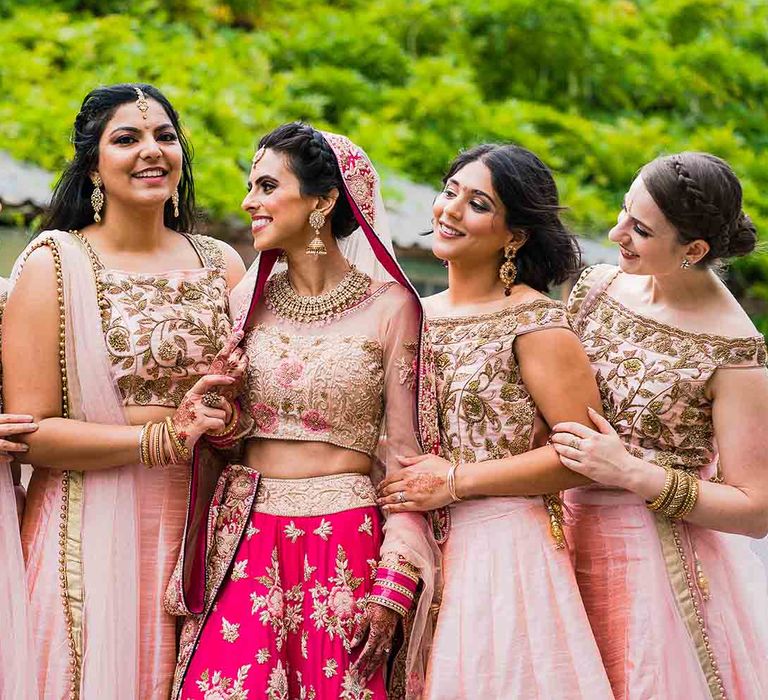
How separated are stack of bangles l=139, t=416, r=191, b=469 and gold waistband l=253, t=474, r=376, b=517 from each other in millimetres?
260

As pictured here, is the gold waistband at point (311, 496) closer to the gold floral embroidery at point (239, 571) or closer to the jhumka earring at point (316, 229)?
the gold floral embroidery at point (239, 571)

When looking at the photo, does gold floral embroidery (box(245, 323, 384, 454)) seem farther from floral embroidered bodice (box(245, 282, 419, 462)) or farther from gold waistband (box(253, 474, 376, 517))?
gold waistband (box(253, 474, 376, 517))

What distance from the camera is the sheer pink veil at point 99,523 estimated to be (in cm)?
354

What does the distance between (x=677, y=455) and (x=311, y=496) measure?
1.13 m

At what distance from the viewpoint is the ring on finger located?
3514mm

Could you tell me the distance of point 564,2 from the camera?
495 inches

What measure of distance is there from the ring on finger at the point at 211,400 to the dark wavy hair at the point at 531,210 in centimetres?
101

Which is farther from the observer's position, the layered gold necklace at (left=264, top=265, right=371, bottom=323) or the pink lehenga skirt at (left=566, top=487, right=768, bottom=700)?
the layered gold necklace at (left=264, top=265, right=371, bottom=323)

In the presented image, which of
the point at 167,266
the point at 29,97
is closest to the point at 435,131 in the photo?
the point at 29,97

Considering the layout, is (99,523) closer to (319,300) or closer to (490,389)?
(319,300)

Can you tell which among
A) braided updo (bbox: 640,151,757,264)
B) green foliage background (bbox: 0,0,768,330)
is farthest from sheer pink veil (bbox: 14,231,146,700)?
green foliage background (bbox: 0,0,768,330)

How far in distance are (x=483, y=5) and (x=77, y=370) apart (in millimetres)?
10079

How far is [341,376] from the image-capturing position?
3559 mm

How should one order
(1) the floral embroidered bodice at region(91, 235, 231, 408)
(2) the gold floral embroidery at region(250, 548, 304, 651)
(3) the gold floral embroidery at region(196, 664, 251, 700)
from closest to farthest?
(3) the gold floral embroidery at region(196, 664, 251, 700) → (2) the gold floral embroidery at region(250, 548, 304, 651) → (1) the floral embroidered bodice at region(91, 235, 231, 408)
